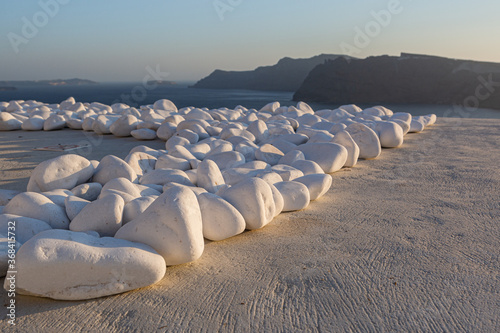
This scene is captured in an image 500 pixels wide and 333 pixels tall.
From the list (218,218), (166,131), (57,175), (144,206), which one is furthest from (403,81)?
(144,206)

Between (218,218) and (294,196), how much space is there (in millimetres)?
699

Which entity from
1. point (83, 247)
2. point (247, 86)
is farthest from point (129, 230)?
point (247, 86)

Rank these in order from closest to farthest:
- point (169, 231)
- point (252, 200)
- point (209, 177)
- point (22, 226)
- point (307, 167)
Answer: point (169, 231)
point (22, 226)
point (252, 200)
point (209, 177)
point (307, 167)

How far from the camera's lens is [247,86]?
59594mm

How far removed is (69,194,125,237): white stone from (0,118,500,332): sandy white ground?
418 mm

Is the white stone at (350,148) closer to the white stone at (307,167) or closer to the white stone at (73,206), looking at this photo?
the white stone at (307,167)

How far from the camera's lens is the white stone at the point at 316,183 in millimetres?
3065

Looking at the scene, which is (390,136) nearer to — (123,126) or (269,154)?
(269,154)

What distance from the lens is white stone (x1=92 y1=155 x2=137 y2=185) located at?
10.4 feet

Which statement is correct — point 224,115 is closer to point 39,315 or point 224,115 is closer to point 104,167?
point 104,167

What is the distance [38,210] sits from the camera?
2.36m

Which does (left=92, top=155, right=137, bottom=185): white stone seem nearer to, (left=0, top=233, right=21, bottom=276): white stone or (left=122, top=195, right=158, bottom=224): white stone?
(left=122, top=195, right=158, bottom=224): white stone

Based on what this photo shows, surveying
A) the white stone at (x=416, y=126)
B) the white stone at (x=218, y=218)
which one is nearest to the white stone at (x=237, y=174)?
the white stone at (x=218, y=218)

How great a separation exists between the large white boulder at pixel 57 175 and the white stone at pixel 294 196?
146 cm
